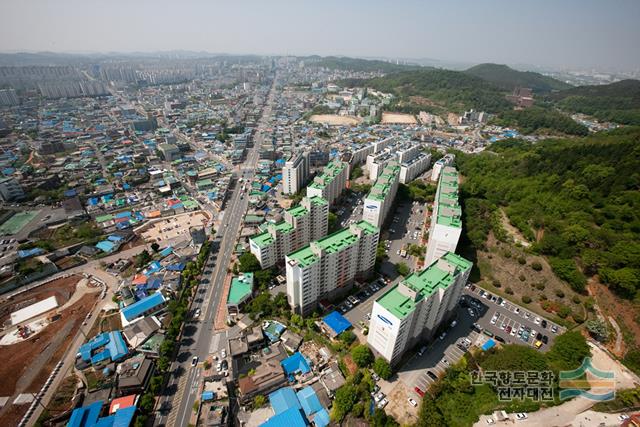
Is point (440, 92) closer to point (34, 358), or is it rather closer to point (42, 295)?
point (42, 295)

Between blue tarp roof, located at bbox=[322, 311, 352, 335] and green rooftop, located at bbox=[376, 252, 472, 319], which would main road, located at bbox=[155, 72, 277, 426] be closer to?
blue tarp roof, located at bbox=[322, 311, 352, 335]

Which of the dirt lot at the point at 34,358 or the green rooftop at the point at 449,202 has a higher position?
the green rooftop at the point at 449,202

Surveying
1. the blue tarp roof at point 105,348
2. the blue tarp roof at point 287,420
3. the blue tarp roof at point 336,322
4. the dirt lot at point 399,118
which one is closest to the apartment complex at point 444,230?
the blue tarp roof at point 336,322

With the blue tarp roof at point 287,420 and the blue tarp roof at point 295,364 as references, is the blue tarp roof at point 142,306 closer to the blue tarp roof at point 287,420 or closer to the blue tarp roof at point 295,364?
the blue tarp roof at point 295,364

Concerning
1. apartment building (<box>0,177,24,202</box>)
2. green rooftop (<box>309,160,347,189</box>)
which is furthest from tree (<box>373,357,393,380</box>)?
apartment building (<box>0,177,24,202</box>)

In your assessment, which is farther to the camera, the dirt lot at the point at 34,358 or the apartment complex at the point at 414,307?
the dirt lot at the point at 34,358

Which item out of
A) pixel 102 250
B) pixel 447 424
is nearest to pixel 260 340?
pixel 447 424
